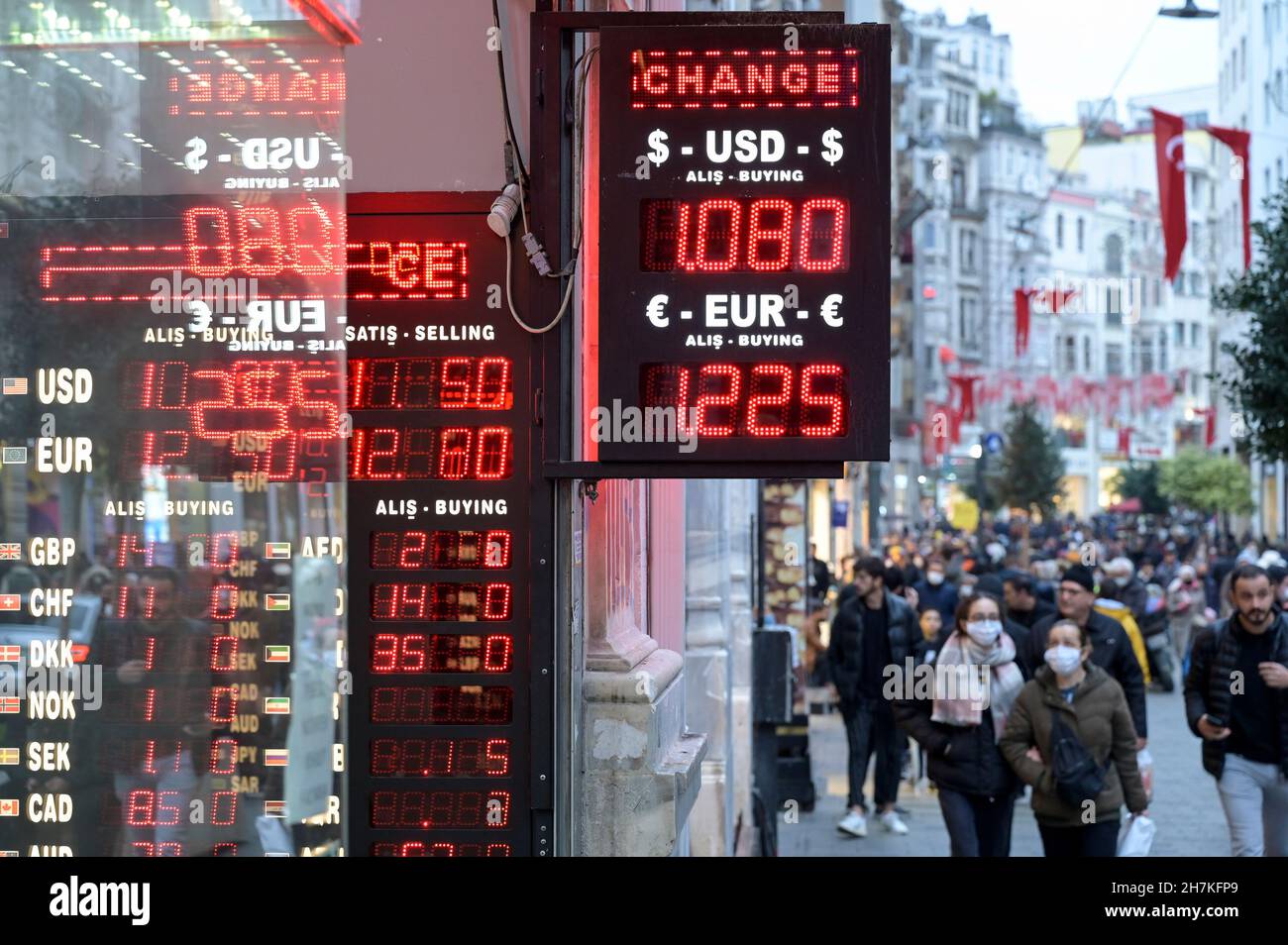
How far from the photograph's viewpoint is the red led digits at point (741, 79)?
565cm

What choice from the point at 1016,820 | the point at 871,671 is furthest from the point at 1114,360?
the point at 871,671

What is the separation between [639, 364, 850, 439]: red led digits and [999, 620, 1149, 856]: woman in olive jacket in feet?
→ 12.0

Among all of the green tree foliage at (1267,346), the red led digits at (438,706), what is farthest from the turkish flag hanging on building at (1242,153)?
the red led digits at (438,706)

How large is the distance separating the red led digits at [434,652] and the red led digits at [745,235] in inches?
55.8

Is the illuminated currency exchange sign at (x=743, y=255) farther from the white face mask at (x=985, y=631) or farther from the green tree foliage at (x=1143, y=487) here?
the green tree foliage at (x=1143, y=487)

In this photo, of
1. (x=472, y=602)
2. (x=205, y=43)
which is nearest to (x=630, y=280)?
(x=472, y=602)

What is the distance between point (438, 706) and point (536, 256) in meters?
1.57

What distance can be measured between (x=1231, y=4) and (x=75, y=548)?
5162cm

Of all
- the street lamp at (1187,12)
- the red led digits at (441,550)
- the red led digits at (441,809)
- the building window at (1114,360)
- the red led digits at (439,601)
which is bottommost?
the red led digits at (441,809)

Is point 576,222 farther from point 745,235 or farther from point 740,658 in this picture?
point 740,658

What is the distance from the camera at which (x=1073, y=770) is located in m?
8.66

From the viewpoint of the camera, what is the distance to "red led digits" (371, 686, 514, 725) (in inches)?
239

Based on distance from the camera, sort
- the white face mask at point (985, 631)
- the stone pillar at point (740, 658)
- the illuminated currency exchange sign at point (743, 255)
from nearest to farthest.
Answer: the illuminated currency exchange sign at point (743, 255) < the white face mask at point (985, 631) < the stone pillar at point (740, 658)
